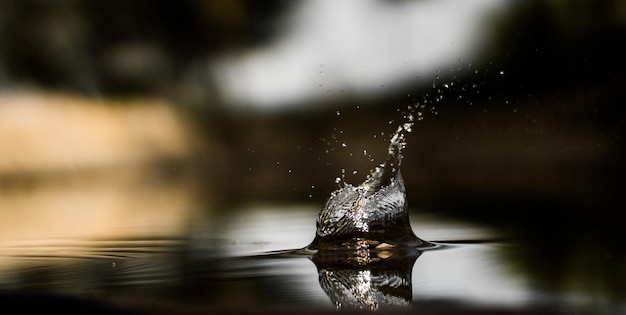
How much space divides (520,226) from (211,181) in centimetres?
203

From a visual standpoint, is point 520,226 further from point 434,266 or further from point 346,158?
point 346,158

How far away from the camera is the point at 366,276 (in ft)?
3.33

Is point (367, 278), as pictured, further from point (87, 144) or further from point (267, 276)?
point (87, 144)

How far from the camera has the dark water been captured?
827 mm

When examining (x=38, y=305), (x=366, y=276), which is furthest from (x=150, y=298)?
(x=366, y=276)

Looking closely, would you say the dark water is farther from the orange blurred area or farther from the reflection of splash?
the orange blurred area

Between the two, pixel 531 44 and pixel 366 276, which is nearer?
pixel 366 276

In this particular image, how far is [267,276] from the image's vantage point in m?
1.04

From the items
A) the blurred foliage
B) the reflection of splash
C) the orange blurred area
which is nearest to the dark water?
the reflection of splash

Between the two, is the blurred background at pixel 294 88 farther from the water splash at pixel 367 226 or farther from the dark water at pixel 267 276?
the water splash at pixel 367 226

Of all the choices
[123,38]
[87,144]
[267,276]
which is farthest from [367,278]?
[123,38]

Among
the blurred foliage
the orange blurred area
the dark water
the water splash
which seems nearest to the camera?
the dark water

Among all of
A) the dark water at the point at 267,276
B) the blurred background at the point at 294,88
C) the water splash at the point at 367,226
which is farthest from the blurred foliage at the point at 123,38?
the water splash at the point at 367,226

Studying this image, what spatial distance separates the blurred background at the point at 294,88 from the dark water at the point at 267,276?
194 centimetres
